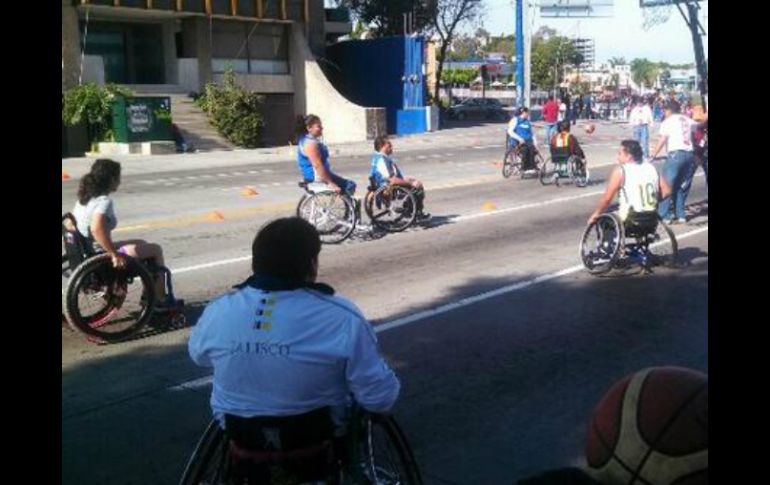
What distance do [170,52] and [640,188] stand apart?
29.3 m

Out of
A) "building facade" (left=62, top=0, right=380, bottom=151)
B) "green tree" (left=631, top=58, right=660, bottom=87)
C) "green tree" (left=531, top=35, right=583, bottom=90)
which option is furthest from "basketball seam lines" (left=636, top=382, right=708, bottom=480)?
"green tree" (left=631, top=58, right=660, bottom=87)

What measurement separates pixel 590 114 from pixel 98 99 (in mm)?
34442

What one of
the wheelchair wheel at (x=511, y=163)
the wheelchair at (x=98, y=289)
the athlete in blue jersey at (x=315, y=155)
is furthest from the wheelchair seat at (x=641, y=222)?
the wheelchair wheel at (x=511, y=163)

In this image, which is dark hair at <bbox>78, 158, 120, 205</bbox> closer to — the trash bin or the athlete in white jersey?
the athlete in white jersey

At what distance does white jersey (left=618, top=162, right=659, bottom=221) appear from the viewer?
29.5ft

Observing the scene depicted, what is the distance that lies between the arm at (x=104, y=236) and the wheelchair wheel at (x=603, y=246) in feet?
16.4

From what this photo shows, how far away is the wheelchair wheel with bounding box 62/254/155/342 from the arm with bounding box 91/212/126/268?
0.05 meters

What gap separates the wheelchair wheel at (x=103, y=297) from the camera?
6512mm

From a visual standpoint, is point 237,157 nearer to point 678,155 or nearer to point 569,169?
point 569,169

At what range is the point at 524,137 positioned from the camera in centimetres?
1884

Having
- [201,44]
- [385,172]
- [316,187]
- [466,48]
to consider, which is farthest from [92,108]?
[466,48]
